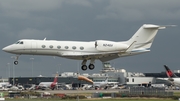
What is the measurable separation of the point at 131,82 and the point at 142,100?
372 ft

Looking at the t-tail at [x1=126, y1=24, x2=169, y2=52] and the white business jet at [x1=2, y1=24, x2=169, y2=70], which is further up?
the t-tail at [x1=126, y1=24, x2=169, y2=52]

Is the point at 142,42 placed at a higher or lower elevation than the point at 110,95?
higher

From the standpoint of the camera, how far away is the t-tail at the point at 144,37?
6700cm

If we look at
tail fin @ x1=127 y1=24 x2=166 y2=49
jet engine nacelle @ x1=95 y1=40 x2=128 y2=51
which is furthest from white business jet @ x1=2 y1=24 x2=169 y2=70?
tail fin @ x1=127 y1=24 x2=166 y2=49

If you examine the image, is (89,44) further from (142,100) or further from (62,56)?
(142,100)

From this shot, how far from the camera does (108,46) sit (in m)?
64.4

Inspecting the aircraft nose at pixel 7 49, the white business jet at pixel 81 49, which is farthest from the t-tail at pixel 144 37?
the aircraft nose at pixel 7 49

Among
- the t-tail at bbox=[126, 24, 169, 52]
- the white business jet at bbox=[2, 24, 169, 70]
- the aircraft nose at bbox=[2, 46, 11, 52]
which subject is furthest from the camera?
the t-tail at bbox=[126, 24, 169, 52]

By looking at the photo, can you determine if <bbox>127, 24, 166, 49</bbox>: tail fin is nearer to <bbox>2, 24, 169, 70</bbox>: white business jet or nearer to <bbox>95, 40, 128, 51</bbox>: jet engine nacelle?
<bbox>2, 24, 169, 70</bbox>: white business jet

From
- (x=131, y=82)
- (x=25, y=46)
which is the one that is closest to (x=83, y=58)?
(x=25, y=46)

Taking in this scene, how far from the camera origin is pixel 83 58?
64.7 metres

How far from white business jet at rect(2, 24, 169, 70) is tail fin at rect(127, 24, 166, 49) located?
6.6 inches

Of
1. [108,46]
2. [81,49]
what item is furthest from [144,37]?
[81,49]

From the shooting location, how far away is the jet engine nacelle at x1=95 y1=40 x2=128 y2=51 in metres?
64.1
